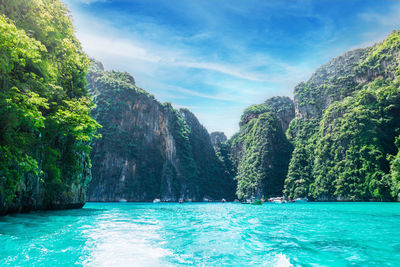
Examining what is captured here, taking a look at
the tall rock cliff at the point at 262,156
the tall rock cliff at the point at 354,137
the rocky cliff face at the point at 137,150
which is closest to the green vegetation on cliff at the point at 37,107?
the tall rock cliff at the point at 354,137

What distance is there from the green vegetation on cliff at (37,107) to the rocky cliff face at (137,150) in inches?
2864

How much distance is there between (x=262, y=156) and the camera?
112 metres

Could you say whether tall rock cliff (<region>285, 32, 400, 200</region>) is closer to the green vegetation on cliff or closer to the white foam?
the white foam

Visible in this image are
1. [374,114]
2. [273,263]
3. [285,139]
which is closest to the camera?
[273,263]

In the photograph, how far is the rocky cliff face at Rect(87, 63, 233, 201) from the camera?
9244 centimetres

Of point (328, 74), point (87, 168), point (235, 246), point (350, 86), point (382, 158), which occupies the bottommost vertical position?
point (235, 246)

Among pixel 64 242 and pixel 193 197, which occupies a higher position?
pixel 64 242


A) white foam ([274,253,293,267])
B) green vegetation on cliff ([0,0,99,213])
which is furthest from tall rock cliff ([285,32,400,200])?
green vegetation on cliff ([0,0,99,213])

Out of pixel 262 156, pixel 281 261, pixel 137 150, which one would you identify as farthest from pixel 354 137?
pixel 281 261

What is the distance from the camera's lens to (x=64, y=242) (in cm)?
759

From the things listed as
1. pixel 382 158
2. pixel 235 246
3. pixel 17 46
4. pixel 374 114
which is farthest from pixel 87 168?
pixel 374 114

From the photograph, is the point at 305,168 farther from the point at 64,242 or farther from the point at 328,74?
the point at 64,242

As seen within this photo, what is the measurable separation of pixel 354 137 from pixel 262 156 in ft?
144

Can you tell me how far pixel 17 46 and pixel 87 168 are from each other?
2013 centimetres
